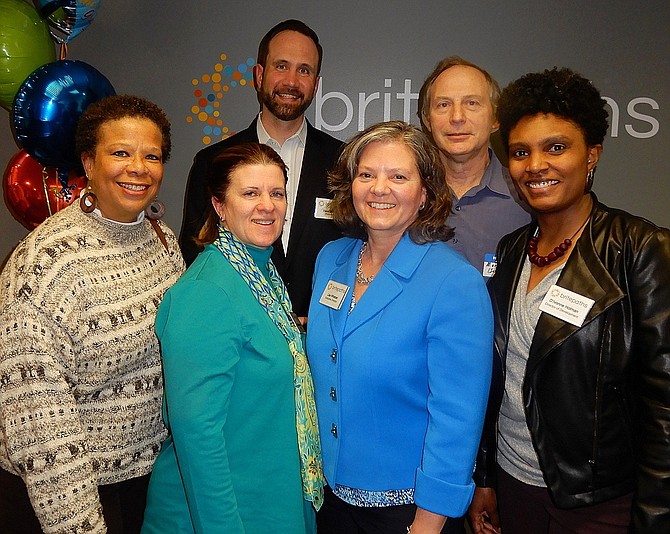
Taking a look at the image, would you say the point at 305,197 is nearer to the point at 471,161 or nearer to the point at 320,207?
the point at 320,207

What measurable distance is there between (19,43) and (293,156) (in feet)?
4.98

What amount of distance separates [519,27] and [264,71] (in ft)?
5.62

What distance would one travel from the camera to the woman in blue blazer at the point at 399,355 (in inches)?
59.7

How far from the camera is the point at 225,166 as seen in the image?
174 cm

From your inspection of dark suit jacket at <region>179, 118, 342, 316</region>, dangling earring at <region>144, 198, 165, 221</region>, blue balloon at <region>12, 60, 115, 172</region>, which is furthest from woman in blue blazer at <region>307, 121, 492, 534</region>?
blue balloon at <region>12, 60, 115, 172</region>

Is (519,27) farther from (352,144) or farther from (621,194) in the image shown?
(352,144)

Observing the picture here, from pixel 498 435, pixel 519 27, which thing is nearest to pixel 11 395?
pixel 498 435

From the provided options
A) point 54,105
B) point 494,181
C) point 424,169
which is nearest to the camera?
point 424,169

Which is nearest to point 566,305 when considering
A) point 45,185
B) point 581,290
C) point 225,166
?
point 581,290

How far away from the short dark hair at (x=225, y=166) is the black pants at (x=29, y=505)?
0.84 meters

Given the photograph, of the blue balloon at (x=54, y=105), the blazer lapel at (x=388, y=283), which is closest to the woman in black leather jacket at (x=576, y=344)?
the blazer lapel at (x=388, y=283)

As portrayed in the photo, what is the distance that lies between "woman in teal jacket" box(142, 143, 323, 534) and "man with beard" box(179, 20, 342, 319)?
37.8 inches

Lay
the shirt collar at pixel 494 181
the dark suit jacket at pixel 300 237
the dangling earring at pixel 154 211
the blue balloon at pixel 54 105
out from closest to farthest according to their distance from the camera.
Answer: the dangling earring at pixel 154 211, the shirt collar at pixel 494 181, the blue balloon at pixel 54 105, the dark suit jacket at pixel 300 237

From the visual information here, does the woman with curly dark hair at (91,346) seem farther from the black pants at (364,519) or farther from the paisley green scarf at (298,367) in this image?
the black pants at (364,519)
